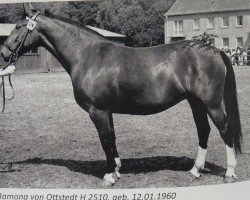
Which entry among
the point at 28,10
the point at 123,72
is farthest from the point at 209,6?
the point at 28,10

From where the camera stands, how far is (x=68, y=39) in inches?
130

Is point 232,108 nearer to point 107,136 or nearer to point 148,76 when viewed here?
point 148,76

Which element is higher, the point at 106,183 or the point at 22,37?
the point at 22,37

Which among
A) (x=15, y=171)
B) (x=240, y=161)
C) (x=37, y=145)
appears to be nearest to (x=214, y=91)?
(x=240, y=161)

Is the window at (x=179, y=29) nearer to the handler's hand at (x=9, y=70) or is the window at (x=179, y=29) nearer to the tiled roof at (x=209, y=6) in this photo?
the tiled roof at (x=209, y=6)

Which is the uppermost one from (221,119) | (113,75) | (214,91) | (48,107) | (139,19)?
(139,19)

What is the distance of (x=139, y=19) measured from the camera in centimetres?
370

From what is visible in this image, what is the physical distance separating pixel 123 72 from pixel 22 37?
93cm

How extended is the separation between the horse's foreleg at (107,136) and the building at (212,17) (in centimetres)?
100

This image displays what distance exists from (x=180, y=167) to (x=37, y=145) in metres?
1.82

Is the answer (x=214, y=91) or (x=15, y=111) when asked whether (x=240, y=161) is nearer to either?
(x=214, y=91)

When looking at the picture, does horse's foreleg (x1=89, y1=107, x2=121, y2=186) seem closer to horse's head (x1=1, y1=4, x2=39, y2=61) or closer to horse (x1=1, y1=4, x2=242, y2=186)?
horse (x1=1, y1=4, x2=242, y2=186)

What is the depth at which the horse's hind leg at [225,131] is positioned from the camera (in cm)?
323

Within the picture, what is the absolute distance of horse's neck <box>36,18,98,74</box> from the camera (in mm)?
3289
